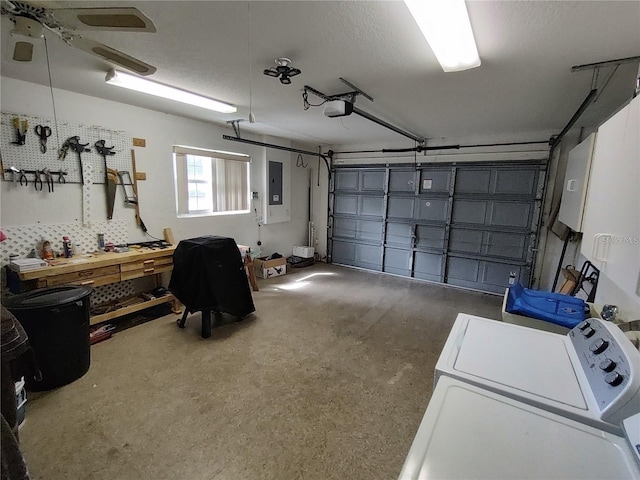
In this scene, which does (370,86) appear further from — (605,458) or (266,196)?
(266,196)

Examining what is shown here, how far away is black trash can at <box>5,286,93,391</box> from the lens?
209 centimetres

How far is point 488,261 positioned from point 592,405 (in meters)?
4.07

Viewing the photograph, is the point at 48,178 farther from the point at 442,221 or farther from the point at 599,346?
the point at 442,221

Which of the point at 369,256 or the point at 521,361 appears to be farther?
the point at 369,256

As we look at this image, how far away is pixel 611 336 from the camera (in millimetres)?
1160

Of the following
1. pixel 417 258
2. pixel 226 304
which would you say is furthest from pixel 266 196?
pixel 417 258

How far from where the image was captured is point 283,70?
2.12m

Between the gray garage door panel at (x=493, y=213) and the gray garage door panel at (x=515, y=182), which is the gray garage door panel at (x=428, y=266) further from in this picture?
the gray garage door panel at (x=515, y=182)

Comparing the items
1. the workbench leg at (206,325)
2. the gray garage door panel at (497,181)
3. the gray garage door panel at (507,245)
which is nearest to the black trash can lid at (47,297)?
the workbench leg at (206,325)

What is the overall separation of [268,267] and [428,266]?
2.88 m

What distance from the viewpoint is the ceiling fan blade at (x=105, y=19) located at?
1.15 meters

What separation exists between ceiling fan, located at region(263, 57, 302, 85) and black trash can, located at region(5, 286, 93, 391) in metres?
2.29

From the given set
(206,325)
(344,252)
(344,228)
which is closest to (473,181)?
(344,228)

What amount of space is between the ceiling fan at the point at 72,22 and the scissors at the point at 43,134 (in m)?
1.59
